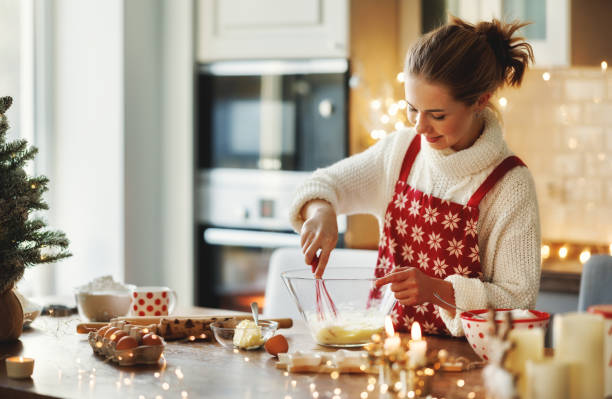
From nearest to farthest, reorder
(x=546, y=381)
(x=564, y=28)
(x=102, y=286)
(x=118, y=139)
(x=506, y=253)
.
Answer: (x=546, y=381) < (x=506, y=253) < (x=102, y=286) < (x=564, y=28) < (x=118, y=139)

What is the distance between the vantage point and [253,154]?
3297 millimetres

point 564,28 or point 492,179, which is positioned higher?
point 564,28

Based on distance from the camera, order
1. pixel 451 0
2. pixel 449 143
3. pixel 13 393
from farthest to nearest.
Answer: pixel 451 0 → pixel 449 143 → pixel 13 393

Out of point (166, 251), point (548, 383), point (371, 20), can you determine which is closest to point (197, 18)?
point (371, 20)

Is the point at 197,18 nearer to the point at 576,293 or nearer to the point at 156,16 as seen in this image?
the point at 156,16

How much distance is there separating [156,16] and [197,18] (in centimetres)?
18

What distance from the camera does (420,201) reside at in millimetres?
1744

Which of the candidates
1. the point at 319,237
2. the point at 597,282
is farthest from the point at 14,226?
the point at 597,282

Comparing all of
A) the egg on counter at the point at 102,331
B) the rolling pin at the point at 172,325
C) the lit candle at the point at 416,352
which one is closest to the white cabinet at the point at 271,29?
the rolling pin at the point at 172,325

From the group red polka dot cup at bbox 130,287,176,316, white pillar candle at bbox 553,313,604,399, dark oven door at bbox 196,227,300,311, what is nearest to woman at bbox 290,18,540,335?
red polka dot cup at bbox 130,287,176,316

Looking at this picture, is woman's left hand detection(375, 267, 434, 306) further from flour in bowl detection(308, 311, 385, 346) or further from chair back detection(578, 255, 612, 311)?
chair back detection(578, 255, 612, 311)

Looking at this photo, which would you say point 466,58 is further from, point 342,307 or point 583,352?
point 583,352

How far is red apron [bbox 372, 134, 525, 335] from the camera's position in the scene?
5.42 ft

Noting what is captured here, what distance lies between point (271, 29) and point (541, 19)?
41.0 inches
